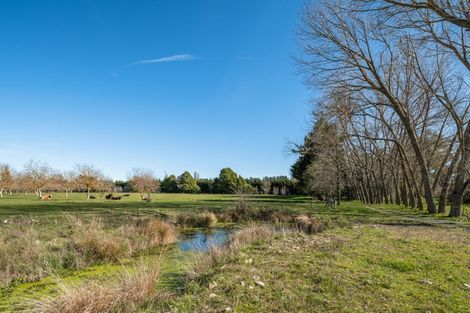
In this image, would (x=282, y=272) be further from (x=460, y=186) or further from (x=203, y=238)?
(x=460, y=186)

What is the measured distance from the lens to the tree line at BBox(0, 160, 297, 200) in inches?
1880

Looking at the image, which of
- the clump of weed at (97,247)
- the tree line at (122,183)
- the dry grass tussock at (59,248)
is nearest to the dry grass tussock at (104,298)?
the dry grass tussock at (59,248)

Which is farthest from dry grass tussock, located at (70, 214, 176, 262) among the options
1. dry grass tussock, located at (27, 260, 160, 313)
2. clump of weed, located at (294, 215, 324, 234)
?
clump of weed, located at (294, 215, 324, 234)

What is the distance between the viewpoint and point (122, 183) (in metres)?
96.7

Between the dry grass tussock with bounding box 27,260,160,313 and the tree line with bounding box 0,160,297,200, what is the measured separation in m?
31.9

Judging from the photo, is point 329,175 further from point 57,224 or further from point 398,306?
point 398,306

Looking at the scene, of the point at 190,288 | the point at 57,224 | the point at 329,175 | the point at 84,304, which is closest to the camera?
the point at 84,304

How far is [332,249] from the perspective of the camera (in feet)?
26.0

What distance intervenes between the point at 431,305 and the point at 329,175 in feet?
103

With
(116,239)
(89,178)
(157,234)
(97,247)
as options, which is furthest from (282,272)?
(89,178)

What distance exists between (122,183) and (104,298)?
9720 centimetres

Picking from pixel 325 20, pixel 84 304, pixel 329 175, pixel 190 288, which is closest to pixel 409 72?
pixel 325 20

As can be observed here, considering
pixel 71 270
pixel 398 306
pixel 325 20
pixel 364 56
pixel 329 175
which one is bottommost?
pixel 71 270

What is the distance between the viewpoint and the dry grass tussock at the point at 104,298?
4746 mm
